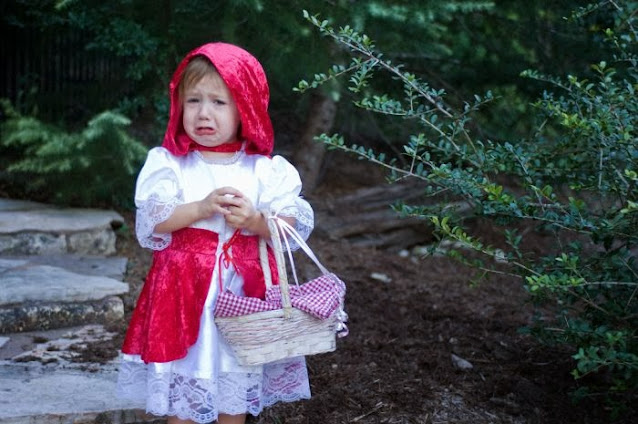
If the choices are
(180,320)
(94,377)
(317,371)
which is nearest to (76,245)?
(94,377)

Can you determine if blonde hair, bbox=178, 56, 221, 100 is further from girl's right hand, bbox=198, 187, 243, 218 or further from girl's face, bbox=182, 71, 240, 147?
girl's right hand, bbox=198, 187, 243, 218

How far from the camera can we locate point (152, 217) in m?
2.56

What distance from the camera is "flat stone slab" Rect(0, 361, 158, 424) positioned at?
2889mm

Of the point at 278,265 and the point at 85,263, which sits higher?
the point at 278,265

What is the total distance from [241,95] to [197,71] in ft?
0.52

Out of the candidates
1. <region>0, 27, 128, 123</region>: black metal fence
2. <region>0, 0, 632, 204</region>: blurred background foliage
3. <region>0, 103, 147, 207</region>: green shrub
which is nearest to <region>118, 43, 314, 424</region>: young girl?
<region>0, 0, 632, 204</region>: blurred background foliage

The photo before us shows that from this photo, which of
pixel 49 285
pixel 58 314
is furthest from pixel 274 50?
pixel 58 314

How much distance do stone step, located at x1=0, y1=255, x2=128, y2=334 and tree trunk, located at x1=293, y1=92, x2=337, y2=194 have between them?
6.95ft

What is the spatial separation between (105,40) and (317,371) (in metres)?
2.50

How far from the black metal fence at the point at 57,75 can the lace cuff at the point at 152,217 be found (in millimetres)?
2971

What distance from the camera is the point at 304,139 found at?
6211mm

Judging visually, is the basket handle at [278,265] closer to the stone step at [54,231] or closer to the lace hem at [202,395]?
the lace hem at [202,395]

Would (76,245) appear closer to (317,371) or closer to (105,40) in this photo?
(105,40)

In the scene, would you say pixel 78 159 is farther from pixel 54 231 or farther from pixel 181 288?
pixel 181 288
